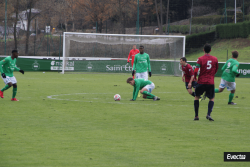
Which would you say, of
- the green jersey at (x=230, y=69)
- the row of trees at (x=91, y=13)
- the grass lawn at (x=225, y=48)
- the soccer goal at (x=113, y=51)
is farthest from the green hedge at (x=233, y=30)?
the green jersey at (x=230, y=69)

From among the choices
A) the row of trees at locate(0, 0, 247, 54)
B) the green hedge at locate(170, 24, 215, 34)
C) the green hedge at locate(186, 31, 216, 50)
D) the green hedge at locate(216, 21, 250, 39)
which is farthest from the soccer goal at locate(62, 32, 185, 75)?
the green hedge at locate(170, 24, 215, 34)

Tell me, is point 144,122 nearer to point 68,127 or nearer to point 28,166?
point 68,127

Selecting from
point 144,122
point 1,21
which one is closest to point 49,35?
point 1,21

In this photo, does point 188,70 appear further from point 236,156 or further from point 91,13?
point 91,13

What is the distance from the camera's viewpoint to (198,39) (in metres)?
48.3

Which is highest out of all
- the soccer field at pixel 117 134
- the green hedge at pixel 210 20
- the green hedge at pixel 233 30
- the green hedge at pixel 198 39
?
the green hedge at pixel 210 20

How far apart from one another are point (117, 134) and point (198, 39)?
42.8m

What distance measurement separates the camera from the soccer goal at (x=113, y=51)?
96.9 feet

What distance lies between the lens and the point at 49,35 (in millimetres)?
40844

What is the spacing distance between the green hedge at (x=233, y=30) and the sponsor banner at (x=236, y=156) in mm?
41971

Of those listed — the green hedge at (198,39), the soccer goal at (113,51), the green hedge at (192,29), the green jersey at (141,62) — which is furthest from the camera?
the green hedge at (192,29)

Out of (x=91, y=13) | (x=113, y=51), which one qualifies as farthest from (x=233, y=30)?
(x=91, y=13)

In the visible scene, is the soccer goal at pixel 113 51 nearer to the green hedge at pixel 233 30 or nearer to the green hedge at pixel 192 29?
the green hedge at pixel 233 30

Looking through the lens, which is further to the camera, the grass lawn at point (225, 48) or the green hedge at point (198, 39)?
the green hedge at point (198, 39)
